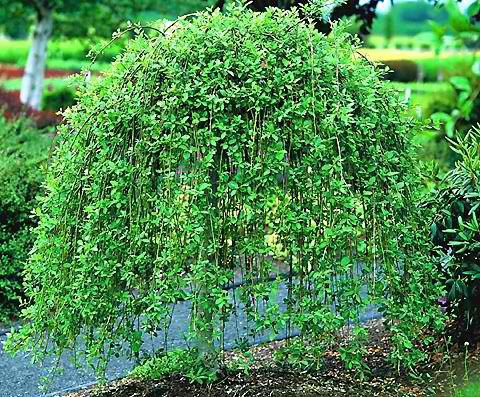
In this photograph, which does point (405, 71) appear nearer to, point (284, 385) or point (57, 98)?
point (57, 98)

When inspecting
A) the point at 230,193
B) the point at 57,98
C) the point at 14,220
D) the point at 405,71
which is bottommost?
the point at 14,220

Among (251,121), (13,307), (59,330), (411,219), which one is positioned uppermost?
(251,121)

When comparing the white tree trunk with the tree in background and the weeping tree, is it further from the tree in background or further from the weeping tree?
the weeping tree

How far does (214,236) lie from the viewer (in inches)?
148

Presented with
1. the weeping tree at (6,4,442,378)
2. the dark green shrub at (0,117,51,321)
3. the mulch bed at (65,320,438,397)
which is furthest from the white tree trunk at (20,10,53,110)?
the weeping tree at (6,4,442,378)

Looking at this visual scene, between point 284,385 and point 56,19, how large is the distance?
13.2 metres

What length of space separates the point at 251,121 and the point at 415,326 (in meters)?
1.24

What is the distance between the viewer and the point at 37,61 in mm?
14766

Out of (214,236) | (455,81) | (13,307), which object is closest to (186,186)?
(214,236)

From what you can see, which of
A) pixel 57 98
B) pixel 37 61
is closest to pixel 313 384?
pixel 37 61

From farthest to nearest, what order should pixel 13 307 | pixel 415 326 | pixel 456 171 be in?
pixel 13 307, pixel 456 171, pixel 415 326

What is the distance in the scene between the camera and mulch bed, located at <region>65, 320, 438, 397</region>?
4090 mm

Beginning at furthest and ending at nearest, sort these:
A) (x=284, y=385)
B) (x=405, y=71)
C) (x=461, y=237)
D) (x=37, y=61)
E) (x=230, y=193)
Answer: (x=405, y=71) → (x=37, y=61) → (x=461, y=237) → (x=284, y=385) → (x=230, y=193)

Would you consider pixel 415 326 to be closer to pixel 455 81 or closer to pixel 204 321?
pixel 204 321
